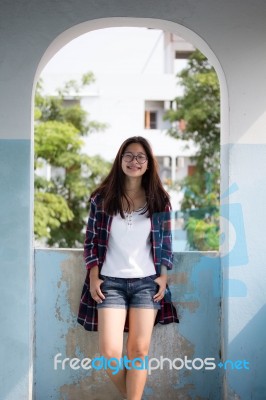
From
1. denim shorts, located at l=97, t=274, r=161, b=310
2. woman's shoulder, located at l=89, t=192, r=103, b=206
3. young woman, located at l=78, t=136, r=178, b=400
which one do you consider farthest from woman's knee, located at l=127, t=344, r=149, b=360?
woman's shoulder, located at l=89, t=192, r=103, b=206

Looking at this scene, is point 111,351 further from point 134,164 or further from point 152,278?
point 134,164

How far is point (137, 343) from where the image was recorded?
3.27 m

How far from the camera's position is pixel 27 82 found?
138 inches

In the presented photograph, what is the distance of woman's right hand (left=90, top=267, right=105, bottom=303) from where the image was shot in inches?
130

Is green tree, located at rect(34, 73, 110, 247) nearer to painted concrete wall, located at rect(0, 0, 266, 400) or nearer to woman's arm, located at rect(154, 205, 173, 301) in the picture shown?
painted concrete wall, located at rect(0, 0, 266, 400)

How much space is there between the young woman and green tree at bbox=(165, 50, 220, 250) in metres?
10.4

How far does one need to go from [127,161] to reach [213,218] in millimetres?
10991

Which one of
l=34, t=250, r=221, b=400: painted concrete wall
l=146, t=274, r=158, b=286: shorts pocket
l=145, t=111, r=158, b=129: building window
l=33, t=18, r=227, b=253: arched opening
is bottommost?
l=34, t=250, r=221, b=400: painted concrete wall

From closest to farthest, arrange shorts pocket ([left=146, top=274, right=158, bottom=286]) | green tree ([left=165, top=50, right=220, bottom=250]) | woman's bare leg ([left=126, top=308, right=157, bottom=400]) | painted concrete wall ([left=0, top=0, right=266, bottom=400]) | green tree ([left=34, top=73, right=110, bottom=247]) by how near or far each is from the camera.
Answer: woman's bare leg ([left=126, top=308, right=157, bottom=400]), shorts pocket ([left=146, top=274, right=158, bottom=286]), painted concrete wall ([left=0, top=0, right=266, bottom=400]), green tree ([left=34, top=73, right=110, bottom=247]), green tree ([left=165, top=50, right=220, bottom=250])

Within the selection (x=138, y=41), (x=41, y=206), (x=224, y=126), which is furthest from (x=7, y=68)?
(x=138, y=41)

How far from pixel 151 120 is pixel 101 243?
19.5m

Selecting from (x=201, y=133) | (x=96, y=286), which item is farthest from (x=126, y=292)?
(x=201, y=133)

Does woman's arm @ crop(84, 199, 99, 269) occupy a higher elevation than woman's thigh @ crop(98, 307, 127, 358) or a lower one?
higher

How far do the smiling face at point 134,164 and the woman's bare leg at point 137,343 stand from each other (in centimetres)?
74
